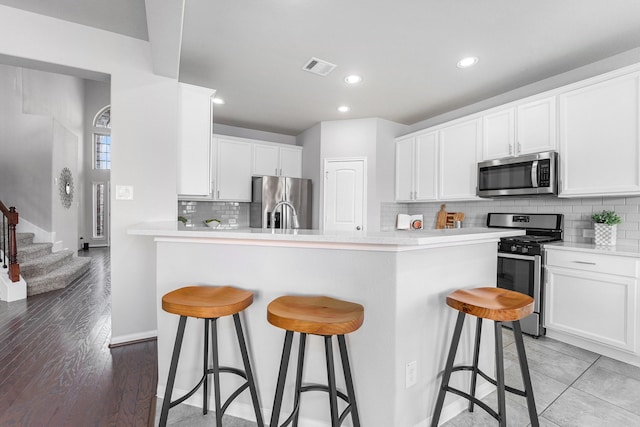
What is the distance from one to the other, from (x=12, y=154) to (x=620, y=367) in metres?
8.37

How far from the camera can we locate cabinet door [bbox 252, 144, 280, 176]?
16.0 ft

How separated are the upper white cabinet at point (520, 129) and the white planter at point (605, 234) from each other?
2.67 feet

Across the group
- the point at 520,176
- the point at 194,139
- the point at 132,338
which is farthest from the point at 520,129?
the point at 132,338

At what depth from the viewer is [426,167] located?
4.11 m

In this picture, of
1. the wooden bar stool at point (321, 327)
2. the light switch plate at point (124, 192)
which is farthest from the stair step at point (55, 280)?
the wooden bar stool at point (321, 327)

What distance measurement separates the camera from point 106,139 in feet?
28.8

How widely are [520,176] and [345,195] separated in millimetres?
2257

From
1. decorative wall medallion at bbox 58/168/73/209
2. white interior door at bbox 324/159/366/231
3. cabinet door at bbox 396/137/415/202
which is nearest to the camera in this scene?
cabinet door at bbox 396/137/415/202

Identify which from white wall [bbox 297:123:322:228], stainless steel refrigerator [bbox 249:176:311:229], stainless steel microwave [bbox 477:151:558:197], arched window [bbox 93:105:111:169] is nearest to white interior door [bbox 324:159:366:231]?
white wall [bbox 297:123:322:228]

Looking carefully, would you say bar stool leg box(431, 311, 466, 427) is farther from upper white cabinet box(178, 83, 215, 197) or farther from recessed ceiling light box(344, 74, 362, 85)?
recessed ceiling light box(344, 74, 362, 85)

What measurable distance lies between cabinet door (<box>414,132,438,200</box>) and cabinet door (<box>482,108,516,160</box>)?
0.66 m

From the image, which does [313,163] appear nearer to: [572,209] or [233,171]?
[233,171]

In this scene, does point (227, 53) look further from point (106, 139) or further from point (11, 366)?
point (106, 139)

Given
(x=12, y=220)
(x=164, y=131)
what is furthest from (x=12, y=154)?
(x=164, y=131)
